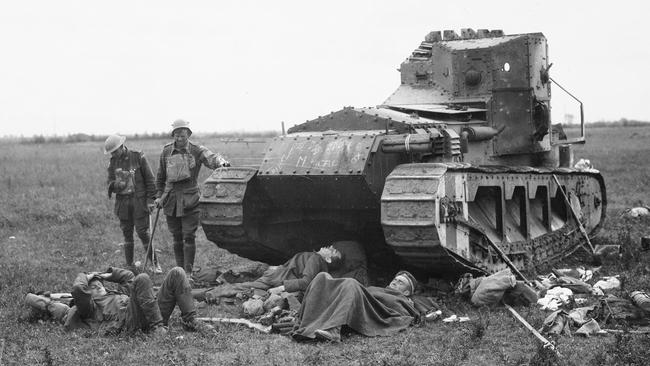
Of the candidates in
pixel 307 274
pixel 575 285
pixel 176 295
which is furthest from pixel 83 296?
pixel 575 285

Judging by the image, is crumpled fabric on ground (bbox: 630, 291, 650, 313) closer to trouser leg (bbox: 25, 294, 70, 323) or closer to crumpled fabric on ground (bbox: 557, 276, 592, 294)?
crumpled fabric on ground (bbox: 557, 276, 592, 294)

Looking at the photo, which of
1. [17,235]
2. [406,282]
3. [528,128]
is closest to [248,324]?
[406,282]

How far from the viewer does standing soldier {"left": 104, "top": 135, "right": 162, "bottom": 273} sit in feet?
45.4

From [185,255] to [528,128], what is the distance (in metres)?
5.32

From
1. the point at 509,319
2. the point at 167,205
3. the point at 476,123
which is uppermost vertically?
the point at 476,123

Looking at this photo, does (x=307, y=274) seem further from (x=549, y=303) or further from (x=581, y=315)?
(x=581, y=315)

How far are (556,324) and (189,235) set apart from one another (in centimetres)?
569

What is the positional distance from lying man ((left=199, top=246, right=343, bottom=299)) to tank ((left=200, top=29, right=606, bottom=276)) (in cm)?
67

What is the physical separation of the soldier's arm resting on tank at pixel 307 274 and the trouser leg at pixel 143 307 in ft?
6.89

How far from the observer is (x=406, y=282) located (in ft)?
34.6

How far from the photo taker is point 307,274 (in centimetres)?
1120

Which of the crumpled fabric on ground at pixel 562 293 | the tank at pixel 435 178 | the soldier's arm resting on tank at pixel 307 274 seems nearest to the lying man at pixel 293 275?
the soldier's arm resting on tank at pixel 307 274

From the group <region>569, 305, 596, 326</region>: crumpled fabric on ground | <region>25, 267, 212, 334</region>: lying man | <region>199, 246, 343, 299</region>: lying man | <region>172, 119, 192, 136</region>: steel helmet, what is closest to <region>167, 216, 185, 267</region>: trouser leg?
<region>172, 119, 192, 136</region>: steel helmet

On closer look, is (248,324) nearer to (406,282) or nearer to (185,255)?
(406,282)
